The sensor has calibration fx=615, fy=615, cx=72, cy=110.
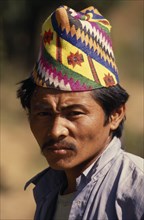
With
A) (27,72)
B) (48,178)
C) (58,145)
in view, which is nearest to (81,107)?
(58,145)

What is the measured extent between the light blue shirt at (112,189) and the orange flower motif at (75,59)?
1.22ft

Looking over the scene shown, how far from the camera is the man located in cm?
251

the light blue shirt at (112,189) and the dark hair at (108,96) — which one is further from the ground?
the dark hair at (108,96)

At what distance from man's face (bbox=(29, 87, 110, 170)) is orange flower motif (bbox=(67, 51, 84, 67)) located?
138mm

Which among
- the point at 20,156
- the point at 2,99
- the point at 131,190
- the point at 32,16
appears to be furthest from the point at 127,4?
the point at 131,190

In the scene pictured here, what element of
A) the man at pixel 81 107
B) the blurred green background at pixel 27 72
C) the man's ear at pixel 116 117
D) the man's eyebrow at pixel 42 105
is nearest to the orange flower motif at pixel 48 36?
the man at pixel 81 107

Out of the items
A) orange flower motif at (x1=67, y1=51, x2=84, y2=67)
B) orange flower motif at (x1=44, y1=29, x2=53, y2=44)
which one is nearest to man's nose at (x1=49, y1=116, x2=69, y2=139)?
orange flower motif at (x1=67, y1=51, x2=84, y2=67)

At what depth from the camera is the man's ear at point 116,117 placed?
2.70m

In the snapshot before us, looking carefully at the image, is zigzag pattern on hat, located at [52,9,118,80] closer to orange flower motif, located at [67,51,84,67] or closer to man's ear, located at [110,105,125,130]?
orange flower motif, located at [67,51,84,67]

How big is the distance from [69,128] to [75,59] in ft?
0.99

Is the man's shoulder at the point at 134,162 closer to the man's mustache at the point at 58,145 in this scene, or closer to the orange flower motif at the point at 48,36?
the man's mustache at the point at 58,145

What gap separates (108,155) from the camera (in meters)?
2.57

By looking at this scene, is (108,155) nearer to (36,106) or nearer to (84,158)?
(84,158)

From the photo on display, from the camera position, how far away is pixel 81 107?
2553 millimetres
